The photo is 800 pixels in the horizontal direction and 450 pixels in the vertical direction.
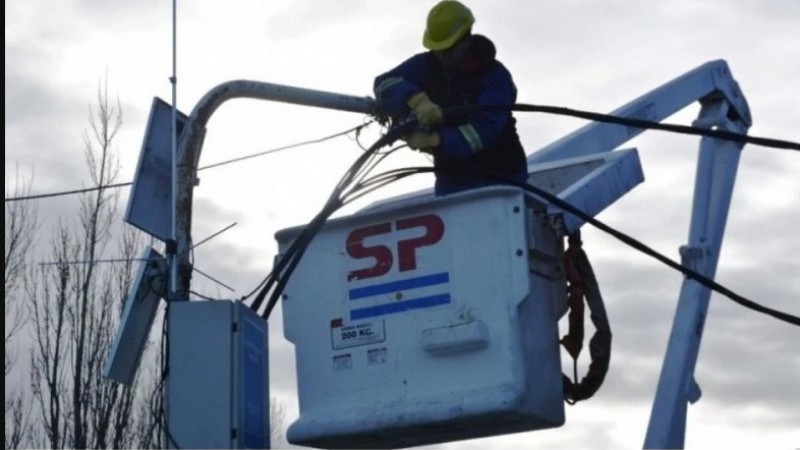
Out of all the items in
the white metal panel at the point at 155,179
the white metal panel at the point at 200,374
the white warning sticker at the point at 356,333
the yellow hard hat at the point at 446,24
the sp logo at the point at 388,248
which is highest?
the yellow hard hat at the point at 446,24

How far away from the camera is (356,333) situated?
672cm

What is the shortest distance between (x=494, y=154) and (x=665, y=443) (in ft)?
5.51

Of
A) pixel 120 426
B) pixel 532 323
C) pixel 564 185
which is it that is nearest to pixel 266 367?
pixel 532 323

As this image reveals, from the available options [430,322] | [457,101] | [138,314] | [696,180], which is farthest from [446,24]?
[696,180]

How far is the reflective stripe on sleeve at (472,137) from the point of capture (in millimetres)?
6902

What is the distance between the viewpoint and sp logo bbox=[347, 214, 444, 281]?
261 inches

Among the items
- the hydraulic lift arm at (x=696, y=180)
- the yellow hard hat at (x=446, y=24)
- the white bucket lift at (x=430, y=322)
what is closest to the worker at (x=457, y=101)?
the yellow hard hat at (x=446, y=24)

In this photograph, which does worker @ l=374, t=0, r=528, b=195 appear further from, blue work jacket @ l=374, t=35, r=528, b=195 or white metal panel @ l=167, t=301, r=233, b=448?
white metal panel @ l=167, t=301, r=233, b=448

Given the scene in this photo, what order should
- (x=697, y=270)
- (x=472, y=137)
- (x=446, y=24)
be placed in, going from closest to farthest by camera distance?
(x=472, y=137)
(x=446, y=24)
(x=697, y=270)

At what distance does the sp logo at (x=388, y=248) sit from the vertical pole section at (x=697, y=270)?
71.5 inches

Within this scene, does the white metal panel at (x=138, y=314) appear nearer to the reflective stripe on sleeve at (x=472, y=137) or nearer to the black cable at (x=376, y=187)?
the black cable at (x=376, y=187)

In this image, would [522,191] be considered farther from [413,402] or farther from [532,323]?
[413,402]

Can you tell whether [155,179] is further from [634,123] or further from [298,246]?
[634,123]

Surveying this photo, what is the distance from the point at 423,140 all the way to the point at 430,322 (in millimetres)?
853
